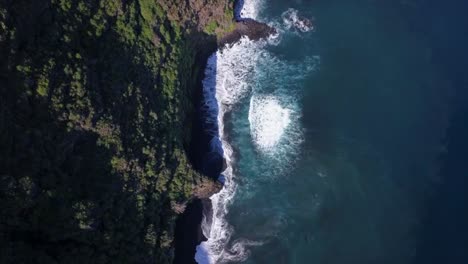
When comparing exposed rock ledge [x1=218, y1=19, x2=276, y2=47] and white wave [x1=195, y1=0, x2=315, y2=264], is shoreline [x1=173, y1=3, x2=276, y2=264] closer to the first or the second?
exposed rock ledge [x1=218, y1=19, x2=276, y2=47]

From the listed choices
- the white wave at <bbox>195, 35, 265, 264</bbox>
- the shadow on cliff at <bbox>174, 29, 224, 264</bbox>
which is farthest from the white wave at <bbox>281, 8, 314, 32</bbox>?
the shadow on cliff at <bbox>174, 29, 224, 264</bbox>

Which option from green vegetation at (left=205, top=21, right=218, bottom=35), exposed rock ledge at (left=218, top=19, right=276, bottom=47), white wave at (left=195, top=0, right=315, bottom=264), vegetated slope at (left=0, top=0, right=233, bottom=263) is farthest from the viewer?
exposed rock ledge at (left=218, top=19, right=276, bottom=47)

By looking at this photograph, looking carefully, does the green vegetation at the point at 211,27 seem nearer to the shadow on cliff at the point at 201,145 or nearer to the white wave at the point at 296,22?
the shadow on cliff at the point at 201,145

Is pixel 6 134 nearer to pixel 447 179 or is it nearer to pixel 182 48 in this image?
pixel 182 48

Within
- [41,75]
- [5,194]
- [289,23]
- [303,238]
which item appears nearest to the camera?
[5,194]

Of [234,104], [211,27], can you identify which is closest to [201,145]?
[234,104]

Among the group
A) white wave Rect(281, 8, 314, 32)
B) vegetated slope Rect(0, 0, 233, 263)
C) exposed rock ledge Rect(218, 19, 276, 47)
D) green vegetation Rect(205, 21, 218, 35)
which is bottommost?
vegetated slope Rect(0, 0, 233, 263)

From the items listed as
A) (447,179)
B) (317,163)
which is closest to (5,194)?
(317,163)
